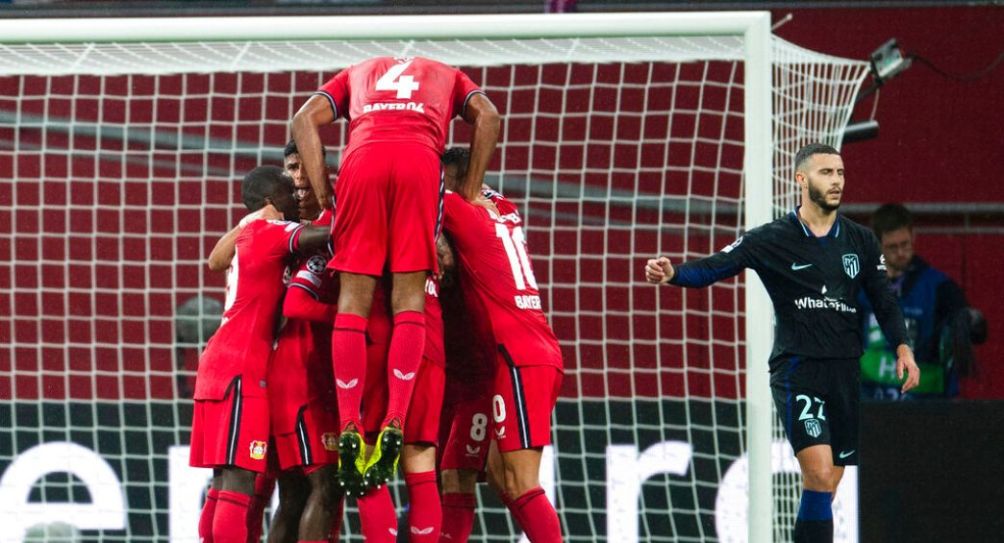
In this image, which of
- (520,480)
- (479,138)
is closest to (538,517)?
(520,480)

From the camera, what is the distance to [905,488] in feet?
21.0

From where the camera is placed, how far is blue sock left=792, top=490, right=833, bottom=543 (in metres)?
5.45

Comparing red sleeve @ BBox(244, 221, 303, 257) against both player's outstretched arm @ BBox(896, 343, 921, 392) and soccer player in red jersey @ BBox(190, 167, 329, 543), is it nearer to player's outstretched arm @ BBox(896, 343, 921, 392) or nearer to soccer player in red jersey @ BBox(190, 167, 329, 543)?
soccer player in red jersey @ BBox(190, 167, 329, 543)

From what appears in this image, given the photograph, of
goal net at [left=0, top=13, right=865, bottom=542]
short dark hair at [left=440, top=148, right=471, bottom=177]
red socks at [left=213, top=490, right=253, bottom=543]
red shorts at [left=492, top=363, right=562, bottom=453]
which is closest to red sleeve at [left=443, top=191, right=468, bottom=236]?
short dark hair at [left=440, top=148, right=471, bottom=177]

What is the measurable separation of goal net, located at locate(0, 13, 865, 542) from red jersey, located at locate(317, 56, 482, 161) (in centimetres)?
241

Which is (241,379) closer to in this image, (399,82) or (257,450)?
(257,450)

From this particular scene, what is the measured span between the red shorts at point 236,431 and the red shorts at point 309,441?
8 cm

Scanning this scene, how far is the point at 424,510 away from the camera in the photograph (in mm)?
5008

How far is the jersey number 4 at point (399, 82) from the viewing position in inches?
199

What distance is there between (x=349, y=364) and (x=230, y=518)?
31.7 inches

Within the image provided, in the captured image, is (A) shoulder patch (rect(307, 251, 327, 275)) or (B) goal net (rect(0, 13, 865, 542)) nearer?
(A) shoulder patch (rect(307, 251, 327, 275))

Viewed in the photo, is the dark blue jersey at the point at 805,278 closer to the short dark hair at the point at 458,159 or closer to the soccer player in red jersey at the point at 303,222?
the short dark hair at the point at 458,159

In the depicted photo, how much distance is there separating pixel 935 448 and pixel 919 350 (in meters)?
1.11

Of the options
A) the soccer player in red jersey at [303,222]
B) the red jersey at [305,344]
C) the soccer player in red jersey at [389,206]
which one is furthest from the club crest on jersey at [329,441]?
the soccer player in red jersey at [389,206]
